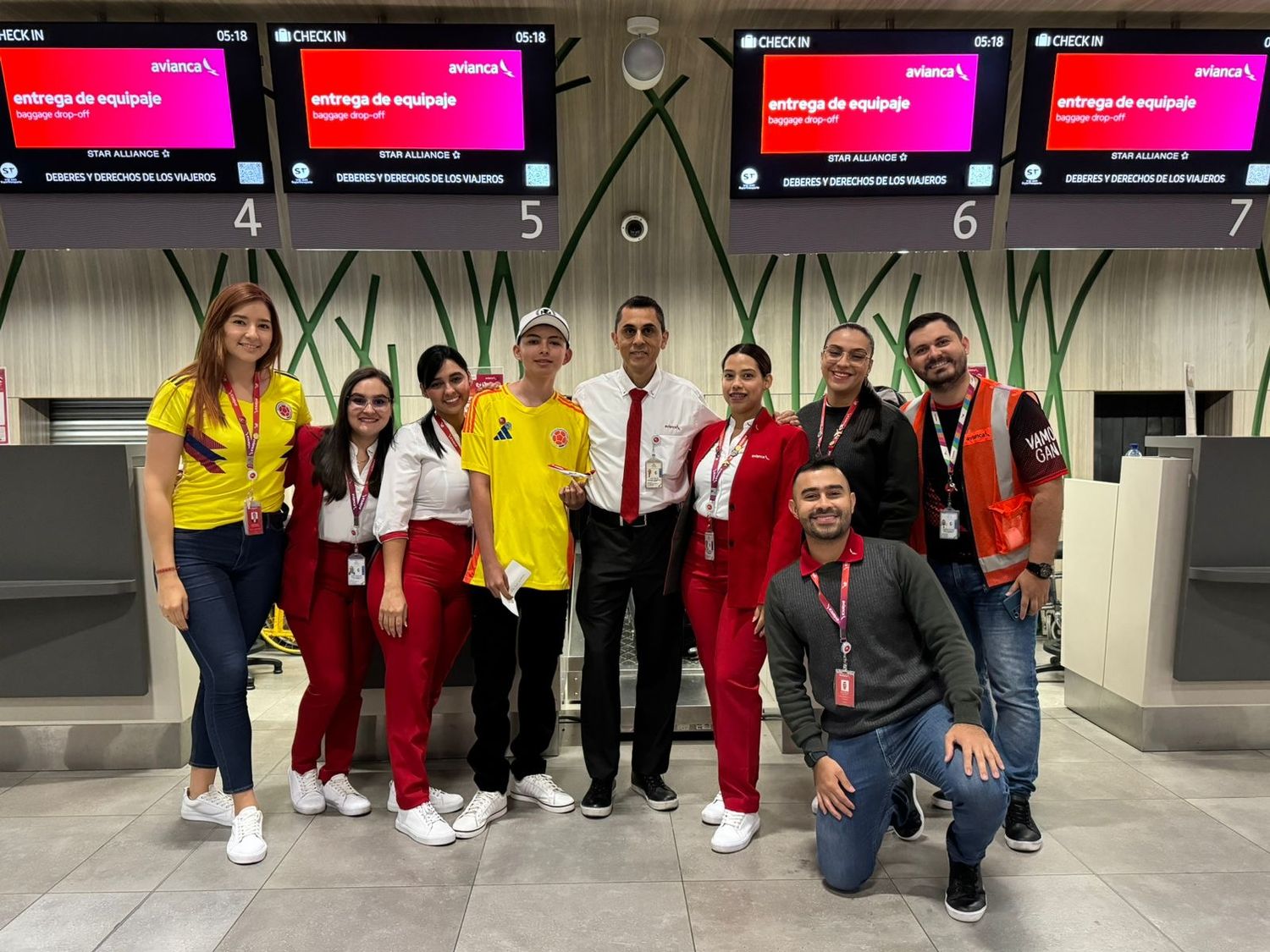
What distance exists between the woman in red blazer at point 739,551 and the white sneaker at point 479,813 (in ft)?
2.57

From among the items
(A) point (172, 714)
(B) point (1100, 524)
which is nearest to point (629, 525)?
(A) point (172, 714)

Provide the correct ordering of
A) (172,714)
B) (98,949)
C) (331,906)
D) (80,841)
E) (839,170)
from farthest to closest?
1. (839,170)
2. (172,714)
3. (80,841)
4. (331,906)
5. (98,949)

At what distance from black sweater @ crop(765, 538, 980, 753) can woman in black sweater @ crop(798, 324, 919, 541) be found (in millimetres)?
236

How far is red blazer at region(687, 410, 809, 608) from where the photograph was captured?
2.92 m

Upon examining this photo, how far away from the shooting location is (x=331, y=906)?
8.43 ft

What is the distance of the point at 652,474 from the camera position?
123 inches

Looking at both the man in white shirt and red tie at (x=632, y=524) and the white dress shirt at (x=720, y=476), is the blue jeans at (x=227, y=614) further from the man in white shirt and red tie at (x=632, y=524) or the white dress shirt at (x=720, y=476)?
the white dress shirt at (x=720, y=476)

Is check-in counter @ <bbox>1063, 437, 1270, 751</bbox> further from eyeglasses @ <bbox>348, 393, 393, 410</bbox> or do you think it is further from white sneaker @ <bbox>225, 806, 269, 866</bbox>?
white sneaker @ <bbox>225, 806, 269, 866</bbox>

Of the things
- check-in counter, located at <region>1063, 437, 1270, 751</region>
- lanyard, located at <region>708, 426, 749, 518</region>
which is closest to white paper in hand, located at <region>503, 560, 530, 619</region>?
lanyard, located at <region>708, 426, 749, 518</region>

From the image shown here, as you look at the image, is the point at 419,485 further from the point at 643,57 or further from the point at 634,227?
the point at 634,227

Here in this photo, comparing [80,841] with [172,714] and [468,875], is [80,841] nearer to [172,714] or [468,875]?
[172,714]

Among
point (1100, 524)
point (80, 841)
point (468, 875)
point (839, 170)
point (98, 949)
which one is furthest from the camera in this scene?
point (839, 170)

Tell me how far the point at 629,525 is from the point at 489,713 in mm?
884

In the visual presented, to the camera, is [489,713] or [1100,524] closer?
[489,713]
